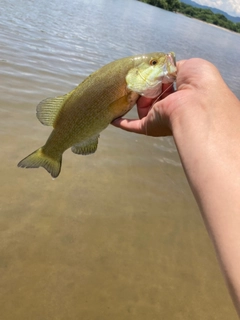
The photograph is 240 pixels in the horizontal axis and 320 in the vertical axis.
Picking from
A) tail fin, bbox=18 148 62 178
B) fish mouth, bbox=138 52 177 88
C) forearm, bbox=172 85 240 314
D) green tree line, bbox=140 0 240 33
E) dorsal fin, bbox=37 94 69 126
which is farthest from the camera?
green tree line, bbox=140 0 240 33

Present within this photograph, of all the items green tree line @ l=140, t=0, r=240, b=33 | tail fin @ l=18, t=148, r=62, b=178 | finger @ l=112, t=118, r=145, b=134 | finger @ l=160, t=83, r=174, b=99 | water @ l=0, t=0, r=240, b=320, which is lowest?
green tree line @ l=140, t=0, r=240, b=33

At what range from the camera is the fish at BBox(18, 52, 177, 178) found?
2443 mm

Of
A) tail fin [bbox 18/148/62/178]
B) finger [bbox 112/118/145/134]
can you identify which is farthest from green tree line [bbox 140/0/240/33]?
tail fin [bbox 18/148/62/178]

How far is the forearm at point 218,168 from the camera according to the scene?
4.51ft

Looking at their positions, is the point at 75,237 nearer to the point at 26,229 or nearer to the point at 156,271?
the point at 26,229

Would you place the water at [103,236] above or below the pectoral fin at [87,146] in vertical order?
below

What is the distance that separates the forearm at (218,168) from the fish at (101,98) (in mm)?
454

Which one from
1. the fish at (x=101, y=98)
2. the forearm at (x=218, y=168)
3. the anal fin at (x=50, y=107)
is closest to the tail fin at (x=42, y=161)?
the fish at (x=101, y=98)

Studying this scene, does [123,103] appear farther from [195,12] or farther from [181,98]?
[195,12]

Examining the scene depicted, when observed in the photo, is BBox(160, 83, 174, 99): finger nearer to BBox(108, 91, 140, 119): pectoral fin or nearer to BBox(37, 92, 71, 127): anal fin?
BBox(108, 91, 140, 119): pectoral fin

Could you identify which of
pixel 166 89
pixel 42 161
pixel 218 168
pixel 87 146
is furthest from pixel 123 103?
pixel 218 168

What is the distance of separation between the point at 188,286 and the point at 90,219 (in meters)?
1.30

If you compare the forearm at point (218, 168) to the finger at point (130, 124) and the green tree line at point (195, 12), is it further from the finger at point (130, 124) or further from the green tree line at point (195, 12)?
the green tree line at point (195, 12)

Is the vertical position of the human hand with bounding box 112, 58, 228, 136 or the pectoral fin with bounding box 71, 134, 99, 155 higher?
the human hand with bounding box 112, 58, 228, 136
